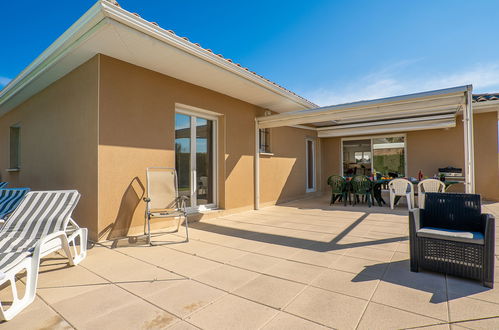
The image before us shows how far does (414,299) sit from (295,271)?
1.20m

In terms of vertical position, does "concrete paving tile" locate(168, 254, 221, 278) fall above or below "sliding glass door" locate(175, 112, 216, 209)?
below

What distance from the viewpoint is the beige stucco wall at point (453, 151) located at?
8.92 meters

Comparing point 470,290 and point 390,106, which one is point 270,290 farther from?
point 390,106

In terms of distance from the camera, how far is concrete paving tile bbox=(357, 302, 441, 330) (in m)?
1.98

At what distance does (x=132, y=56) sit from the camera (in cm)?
457

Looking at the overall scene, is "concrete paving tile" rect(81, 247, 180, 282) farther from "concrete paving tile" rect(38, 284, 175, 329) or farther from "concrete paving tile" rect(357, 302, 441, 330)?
"concrete paving tile" rect(357, 302, 441, 330)

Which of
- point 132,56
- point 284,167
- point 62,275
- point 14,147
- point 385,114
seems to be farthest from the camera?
point 284,167

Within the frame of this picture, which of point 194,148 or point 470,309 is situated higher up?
point 194,148

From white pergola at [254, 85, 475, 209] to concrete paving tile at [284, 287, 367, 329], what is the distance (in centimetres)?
427

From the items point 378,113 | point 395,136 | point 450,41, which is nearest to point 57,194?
point 378,113

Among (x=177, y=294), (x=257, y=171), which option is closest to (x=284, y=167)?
(x=257, y=171)

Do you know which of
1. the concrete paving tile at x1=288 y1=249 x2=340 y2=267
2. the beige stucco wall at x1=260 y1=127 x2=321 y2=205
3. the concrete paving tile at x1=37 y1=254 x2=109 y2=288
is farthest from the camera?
the beige stucco wall at x1=260 y1=127 x2=321 y2=205

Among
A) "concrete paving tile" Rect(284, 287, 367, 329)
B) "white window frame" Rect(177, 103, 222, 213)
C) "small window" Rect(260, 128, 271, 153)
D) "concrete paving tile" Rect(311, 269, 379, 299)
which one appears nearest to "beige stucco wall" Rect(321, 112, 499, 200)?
"small window" Rect(260, 128, 271, 153)

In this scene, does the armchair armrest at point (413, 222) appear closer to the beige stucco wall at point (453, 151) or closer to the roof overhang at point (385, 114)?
the roof overhang at point (385, 114)
